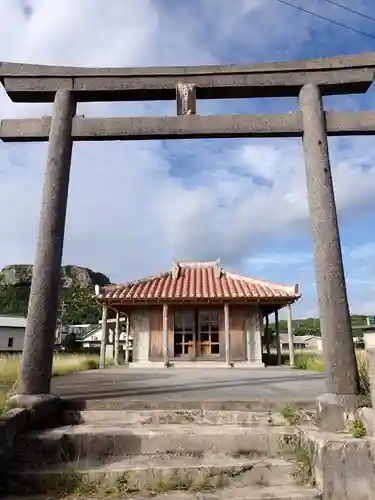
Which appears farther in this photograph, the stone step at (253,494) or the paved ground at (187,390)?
the paved ground at (187,390)

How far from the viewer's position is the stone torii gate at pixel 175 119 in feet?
14.1

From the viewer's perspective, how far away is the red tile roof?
14.5 meters

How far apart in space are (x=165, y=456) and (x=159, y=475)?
0.32m

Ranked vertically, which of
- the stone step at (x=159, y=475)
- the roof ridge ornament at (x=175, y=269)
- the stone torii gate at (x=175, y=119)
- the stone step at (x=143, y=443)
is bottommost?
the stone step at (x=159, y=475)

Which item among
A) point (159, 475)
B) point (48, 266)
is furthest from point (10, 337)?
point (159, 475)

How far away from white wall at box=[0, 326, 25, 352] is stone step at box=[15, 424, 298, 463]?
40.7 m

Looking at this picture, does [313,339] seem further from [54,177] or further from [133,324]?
[54,177]

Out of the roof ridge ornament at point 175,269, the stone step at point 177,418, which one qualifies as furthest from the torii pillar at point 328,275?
the roof ridge ornament at point 175,269

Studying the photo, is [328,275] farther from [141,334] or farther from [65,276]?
[65,276]

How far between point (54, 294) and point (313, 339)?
65510mm

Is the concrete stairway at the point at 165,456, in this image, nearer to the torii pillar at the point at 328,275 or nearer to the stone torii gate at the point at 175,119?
the torii pillar at the point at 328,275

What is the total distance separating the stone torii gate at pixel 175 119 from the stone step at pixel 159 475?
1.43 meters

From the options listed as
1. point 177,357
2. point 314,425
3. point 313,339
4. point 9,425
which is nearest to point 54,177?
point 9,425

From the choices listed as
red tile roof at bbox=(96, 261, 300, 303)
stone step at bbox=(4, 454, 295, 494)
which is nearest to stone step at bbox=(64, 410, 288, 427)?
stone step at bbox=(4, 454, 295, 494)
